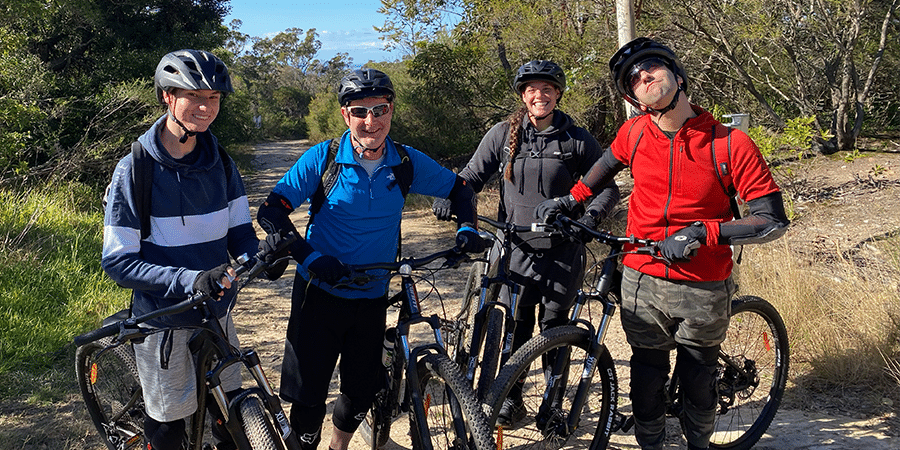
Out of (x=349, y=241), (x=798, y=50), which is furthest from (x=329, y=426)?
(x=798, y=50)

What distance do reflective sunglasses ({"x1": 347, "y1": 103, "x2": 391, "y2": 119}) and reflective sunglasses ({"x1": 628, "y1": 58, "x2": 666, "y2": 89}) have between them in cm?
109

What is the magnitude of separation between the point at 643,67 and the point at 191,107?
1.85 metres

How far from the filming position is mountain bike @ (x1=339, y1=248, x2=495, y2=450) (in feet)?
7.93

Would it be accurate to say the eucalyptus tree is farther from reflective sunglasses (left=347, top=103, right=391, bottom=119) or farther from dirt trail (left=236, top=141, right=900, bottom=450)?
reflective sunglasses (left=347, top=103, right=391, bottom=119)

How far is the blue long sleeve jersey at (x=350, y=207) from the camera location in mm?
2783

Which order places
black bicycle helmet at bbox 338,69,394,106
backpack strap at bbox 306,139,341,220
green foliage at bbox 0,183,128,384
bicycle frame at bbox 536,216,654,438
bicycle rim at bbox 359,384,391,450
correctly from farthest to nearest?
green foliage at bbox 0,183,128,384 < bicycle rim at bbox 359,384,391,450 < bicycle frame at bbox 536,216,654,438 < backpack strap at bbox 306,139,341,220 < black bicycle helmet at bbox 338,69,394,106

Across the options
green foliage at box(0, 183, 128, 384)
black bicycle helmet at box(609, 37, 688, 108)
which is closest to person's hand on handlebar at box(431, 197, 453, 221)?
black bicycle helmet at box(609, 37, 688, 108)

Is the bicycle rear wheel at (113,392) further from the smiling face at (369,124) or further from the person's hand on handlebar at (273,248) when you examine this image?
the smiling face at (369,124)

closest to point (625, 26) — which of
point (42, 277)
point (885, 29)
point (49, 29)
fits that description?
point (885, 29)

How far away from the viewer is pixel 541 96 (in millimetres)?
3516

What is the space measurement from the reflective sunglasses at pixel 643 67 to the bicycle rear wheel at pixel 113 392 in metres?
2.72

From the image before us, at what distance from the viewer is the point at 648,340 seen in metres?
2.91

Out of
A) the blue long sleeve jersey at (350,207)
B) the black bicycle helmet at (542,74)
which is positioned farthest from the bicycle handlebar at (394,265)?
the black bicycle helmet at (542,74)

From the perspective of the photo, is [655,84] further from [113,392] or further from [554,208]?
[113,392]
